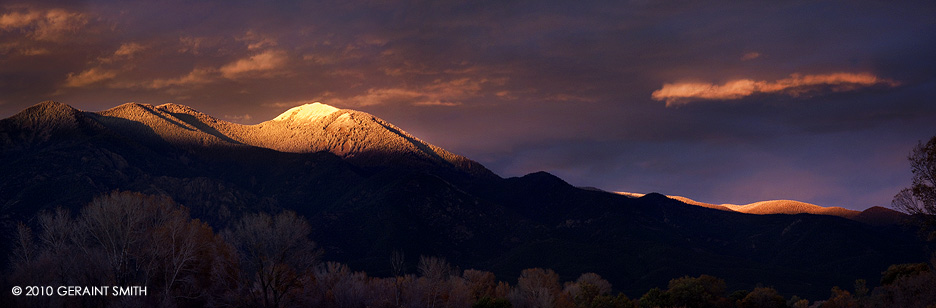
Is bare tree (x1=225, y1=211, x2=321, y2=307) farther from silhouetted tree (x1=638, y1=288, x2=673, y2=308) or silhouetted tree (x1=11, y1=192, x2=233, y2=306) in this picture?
silhouetted tree (x1=638, y1=288, x2=673, y2=308)

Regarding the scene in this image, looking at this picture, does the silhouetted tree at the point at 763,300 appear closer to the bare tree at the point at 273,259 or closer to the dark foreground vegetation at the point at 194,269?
the dark foreground vegetation at the point at 194,269

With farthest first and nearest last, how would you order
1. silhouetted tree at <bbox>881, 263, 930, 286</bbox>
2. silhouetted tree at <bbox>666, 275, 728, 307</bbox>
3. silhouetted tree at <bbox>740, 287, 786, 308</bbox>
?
silhouetted tree at <bbox>740, 287, 786, 308</bbox> < silhouetted tree at <bbox>666, 275, 728, 307</bbox> < silhouetted tree at <bbox>881, 263, 930, 286</bbox>

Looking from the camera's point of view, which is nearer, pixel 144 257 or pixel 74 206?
pixel 144 257

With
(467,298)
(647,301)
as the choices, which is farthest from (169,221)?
(647,301)

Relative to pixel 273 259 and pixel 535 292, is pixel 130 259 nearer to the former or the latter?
pixel 273 259

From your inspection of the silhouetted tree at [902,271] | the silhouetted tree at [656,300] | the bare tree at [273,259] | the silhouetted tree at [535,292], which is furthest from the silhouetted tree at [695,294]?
the bare tree at [273,259]

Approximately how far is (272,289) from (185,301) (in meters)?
9.67

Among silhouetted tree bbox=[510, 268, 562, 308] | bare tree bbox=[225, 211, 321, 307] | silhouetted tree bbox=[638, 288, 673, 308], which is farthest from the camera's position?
silhouetted tree bbox=[510, 268, 562, 308]

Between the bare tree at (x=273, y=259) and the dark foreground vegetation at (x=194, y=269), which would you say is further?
the bare tree at (x=273, y=259)

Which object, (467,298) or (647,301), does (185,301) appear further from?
(647,301)

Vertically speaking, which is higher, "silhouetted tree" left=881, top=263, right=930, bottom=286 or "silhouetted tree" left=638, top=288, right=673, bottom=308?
"silhouetted tree" left=881, top=263, right=930, bottom=286

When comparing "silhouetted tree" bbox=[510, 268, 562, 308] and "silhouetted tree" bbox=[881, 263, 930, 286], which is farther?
"silhouetted tree" bbox=[510, 268, 562, 308]

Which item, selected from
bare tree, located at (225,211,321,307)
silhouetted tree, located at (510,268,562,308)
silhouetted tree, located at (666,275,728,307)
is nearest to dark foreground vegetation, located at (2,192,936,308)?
bare tree, located at (225,211,321,307)

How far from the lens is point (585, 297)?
10662 centimetres
